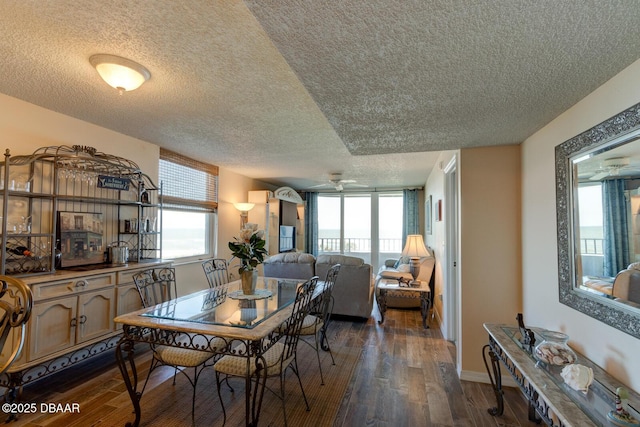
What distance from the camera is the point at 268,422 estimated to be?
1959mm

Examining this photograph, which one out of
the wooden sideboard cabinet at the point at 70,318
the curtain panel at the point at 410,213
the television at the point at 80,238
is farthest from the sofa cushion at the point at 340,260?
the curtain panel at the point at 410,213

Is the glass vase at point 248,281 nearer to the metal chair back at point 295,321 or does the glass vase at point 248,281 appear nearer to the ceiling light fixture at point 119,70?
the metal chair back at point 295,321

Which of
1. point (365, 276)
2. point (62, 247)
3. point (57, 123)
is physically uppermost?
point (57, 123)

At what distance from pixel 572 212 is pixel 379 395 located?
1887 millimetres

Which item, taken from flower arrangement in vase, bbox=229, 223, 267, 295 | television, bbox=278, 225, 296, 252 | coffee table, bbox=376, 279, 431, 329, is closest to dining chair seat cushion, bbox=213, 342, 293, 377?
flower arrangement in vase, bbox=229, 223, 267, 295

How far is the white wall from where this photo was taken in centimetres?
131

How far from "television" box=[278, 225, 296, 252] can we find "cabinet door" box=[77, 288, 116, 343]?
3.84 meters

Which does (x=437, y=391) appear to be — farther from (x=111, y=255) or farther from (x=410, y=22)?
(x=111, y=255)

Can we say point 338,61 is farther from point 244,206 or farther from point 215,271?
point 244,206

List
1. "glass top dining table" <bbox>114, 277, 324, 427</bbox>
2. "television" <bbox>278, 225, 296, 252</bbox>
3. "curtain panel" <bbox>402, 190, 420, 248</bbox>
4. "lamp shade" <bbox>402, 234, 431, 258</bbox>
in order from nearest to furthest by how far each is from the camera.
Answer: "glass top dining table" <bbox>114, 277, 324, 427</bbox> < "lamp shade" <bbox>402, 234, 431, 258</bbox> < "television" <bbox>278, 225, 296, 252</bbox> < "curtain panel" <bbox>402, 190, 420, 248</bbox>

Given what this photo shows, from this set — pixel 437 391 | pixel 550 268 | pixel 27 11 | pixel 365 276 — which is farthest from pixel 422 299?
pixel 27 11

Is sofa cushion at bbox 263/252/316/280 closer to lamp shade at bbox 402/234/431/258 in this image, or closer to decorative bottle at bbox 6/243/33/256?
lamp shade at bbox 402/234/431/258

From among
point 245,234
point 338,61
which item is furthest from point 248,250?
point 338,61

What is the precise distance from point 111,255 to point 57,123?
4.49 ft
